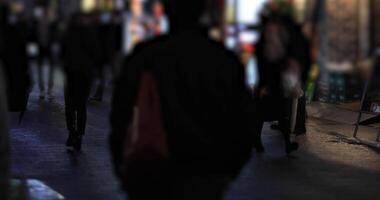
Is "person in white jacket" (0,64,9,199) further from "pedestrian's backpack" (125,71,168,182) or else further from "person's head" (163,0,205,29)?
"person's head" (163,0,205,29)

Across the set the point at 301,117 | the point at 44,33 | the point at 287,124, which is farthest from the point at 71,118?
the point at 44,33

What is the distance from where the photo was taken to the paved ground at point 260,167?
679 centimetres

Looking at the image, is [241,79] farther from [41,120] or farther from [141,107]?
[41,120]

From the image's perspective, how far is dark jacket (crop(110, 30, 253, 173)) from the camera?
3.02 metres

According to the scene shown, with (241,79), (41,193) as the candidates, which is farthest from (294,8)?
(41,193)

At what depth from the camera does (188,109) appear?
304 cm

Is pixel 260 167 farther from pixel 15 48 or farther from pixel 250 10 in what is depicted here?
pixel 250 10

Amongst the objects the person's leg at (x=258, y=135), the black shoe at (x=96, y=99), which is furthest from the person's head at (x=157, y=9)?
the black shoe at (x=96, y=99)

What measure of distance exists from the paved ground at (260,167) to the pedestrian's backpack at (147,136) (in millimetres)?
3450

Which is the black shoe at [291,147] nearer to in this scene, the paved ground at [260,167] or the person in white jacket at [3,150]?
the paved ground at [260,167]

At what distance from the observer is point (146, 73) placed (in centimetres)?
301

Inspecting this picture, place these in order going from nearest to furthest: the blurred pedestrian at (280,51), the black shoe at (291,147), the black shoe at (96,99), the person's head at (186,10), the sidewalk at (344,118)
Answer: the blurred pedestrian at (280,51), the person's head at (186,10), the black shoe at (291,147), the sidewalk at (344,118), the black shoe at (96,99)

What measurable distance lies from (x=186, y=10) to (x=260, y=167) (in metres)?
5.05

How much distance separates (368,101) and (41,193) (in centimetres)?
538
